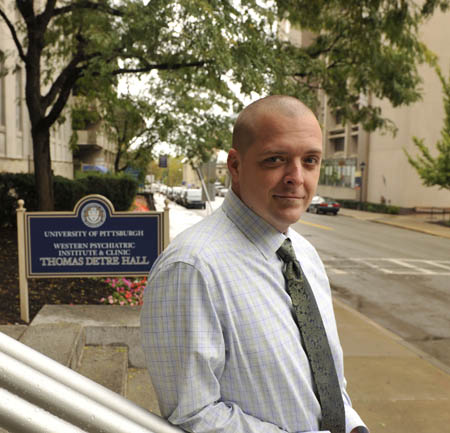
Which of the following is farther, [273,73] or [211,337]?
[273,73]

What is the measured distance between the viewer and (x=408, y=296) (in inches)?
394

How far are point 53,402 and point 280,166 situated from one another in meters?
0.90

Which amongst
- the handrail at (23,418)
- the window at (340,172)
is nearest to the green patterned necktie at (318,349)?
the handrail at (23,418)

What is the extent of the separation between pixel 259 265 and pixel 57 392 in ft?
2.36

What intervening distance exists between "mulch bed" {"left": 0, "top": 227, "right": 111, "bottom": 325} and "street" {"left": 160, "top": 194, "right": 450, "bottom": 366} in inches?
173

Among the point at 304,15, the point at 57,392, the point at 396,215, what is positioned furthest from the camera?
the point at 396,215

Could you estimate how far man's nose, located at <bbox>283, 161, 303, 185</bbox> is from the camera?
5.02 ft

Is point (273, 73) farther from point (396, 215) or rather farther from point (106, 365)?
point (396, 215)

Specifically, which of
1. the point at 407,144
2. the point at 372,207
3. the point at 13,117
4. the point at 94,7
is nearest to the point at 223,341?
the point at 94,7

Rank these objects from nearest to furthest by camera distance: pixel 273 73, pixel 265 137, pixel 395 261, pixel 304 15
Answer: pixel 265 137
pixel 273 73
pixel 304 15
pixel 395 261

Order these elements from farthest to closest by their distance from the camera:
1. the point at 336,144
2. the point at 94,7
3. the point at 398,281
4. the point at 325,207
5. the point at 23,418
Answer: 1. the point at 336,144
2. the point at 325,207
3. the point at 398,281
4. the point at 94,7
5. the point at 23,418

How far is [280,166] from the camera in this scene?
1.54 meters

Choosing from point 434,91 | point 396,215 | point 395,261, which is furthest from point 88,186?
point 434,91

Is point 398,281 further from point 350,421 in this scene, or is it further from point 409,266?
point 350,421
